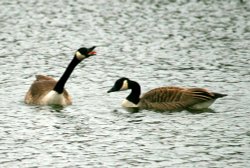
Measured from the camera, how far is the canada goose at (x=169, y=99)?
17188 mm

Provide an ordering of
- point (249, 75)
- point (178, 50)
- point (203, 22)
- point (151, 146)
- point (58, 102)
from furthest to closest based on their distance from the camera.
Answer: point (203, 22)
point (178, 50)
point (249, 75)
point (58, 102)
point (151, 146)

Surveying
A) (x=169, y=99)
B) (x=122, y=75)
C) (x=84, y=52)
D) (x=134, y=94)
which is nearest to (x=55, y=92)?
(x=84, y=52)

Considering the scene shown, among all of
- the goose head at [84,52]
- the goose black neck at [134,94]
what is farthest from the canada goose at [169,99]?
the goose head at [84,52]

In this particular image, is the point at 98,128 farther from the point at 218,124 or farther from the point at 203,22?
the point at 203,22

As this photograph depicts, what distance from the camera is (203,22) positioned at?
27.6 m

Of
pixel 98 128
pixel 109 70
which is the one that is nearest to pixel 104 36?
pixel 109 70

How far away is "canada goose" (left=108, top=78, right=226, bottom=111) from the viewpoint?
17188 millimetres

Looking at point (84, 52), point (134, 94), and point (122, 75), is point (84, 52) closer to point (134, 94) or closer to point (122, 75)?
point (134, 94)

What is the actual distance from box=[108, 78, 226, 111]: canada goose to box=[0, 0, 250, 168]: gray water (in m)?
0.24

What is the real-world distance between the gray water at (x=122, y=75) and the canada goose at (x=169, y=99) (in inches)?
9.6

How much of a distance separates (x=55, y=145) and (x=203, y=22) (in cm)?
1417

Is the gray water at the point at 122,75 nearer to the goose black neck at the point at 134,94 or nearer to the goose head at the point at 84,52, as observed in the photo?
the goose black neck at the point at 134,94

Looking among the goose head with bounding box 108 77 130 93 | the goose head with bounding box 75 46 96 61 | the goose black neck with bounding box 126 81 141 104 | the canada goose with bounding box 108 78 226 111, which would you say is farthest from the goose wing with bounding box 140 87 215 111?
the goose head with bounding box 75 46 96 61

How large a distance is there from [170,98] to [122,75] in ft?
10.7
